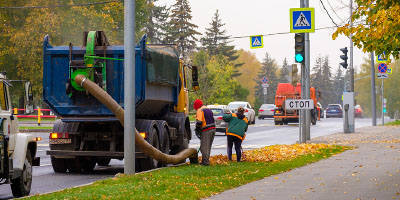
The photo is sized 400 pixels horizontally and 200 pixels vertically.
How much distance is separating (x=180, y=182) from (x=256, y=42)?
30017 millimetres

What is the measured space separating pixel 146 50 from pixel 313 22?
349 inches

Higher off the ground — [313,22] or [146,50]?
[313,22]

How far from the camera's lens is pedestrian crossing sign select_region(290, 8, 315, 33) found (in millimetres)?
23344

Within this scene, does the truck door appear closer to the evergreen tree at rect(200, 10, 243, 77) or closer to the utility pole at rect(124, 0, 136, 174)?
the utility pole at rect(124, 0, 136, 174)

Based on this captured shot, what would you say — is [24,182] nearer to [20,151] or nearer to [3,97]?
[20,151]

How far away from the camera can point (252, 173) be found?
14.8 m

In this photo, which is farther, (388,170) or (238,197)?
(388,170)

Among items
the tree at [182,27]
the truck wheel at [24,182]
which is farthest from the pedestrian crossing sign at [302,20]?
the tree at [182,27]

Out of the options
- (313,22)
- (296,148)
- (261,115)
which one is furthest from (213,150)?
(261,115)

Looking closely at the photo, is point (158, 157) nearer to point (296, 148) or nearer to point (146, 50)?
point (146, 50)

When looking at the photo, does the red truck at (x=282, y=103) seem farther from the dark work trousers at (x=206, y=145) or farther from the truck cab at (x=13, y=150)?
the truck cab at (x=13, y=150)

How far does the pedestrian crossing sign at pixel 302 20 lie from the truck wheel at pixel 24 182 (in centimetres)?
1290

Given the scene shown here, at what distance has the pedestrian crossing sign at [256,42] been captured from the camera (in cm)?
4197

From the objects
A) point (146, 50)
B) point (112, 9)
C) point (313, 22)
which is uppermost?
point (112, 9)
